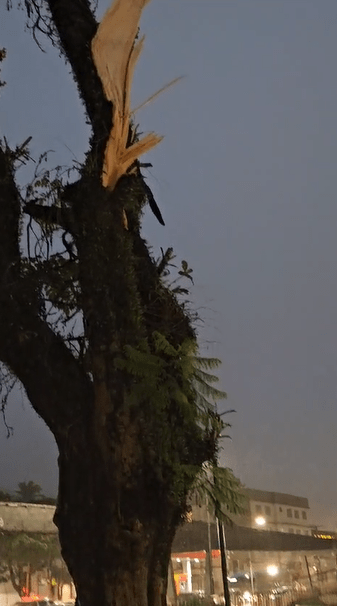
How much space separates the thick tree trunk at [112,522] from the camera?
3430 millimetres

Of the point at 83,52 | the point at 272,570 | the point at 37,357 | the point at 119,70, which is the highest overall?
the point at 83,52

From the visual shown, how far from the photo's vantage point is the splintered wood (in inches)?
158

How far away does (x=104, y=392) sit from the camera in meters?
3.73

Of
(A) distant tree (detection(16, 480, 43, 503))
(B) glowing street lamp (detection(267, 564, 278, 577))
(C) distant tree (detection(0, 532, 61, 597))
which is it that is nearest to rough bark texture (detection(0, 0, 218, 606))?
(C) distant tree (detection(0, 532, 61, 597))

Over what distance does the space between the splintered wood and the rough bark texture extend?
0.10 m

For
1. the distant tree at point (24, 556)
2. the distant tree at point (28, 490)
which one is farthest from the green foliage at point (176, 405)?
the distant tree at point (28, 490)

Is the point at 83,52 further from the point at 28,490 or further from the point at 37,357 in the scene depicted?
the point at 28,490

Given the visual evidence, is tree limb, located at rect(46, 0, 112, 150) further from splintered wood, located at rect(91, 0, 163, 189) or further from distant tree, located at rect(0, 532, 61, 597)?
distant tree, located at rect(0, 532, 61, 597)

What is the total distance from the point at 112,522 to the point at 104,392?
2.35 feet

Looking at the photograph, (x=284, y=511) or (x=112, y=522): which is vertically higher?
(x=284, y=511)

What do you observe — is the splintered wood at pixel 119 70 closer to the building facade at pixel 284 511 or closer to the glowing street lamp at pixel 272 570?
the glowing street lamp at pixel 272 570

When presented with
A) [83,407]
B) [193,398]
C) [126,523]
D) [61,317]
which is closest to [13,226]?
[61,317]

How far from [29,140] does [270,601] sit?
590 inches

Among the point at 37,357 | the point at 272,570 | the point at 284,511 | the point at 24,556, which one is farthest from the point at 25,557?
the point at 284,511
